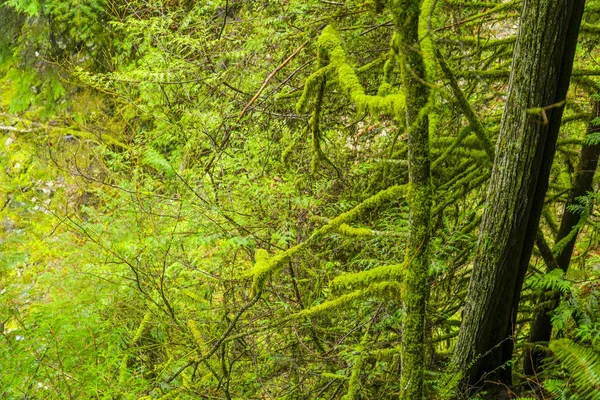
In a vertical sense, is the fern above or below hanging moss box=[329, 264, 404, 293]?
below

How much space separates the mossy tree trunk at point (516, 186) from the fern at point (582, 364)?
1.53 ft

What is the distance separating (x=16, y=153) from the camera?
9.28m

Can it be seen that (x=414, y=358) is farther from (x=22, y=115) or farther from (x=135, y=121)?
(x=22, y=115)

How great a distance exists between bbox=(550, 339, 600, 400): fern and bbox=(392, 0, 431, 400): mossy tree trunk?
57 cm

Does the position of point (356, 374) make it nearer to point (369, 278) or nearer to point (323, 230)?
point (369, 278)

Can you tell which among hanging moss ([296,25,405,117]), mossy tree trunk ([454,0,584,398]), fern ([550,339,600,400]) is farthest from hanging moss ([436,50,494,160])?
fern ([550,339,600,400])

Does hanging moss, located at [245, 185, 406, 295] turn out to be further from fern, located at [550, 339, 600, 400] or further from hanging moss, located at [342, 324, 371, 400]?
fern, located at [550, 339, 600, 400]

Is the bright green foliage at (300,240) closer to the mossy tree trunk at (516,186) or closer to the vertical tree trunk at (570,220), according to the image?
the vertical tree trunk at (570,220)

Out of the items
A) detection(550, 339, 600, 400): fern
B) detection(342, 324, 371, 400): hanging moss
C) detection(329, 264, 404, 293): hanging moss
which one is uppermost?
detection(329, 264, 404, 293): hanging moss

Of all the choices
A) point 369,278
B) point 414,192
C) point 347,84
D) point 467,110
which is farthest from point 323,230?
point 467,110

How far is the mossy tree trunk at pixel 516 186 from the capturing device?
215 centimetres

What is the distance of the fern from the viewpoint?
1930 mm

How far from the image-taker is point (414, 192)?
189 centimetres

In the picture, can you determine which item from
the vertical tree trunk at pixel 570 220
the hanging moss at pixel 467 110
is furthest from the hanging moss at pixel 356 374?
the hanging moss at pixel 467 110
